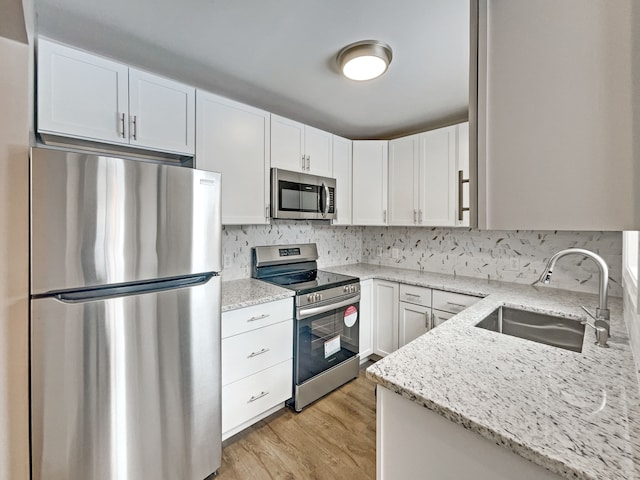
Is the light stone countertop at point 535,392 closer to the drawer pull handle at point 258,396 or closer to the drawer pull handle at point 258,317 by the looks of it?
the drawer pull handle at point 258,317

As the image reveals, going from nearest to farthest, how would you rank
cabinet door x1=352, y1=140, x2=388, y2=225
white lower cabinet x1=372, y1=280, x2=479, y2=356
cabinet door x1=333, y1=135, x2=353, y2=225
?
white lower cabinet x1=372, y1=280, x2=479, y2=356, cabinet door x1=333, y1=135, x2=353, y2=225, cabinet door x1=352, y1=140, x2=388, y2=225

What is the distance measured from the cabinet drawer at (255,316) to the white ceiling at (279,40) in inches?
61.8

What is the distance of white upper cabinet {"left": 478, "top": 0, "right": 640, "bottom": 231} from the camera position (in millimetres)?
396

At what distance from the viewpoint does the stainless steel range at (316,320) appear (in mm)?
2143

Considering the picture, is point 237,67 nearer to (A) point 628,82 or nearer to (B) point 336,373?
(A) point 628,82

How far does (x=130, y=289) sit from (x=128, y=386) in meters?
0.42

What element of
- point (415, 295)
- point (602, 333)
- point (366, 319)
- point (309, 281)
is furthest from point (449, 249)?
point (602, 333)

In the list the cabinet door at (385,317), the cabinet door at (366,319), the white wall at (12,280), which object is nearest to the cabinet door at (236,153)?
the white wall at (12,280)

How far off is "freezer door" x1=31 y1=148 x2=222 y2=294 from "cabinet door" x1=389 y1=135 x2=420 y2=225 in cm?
202

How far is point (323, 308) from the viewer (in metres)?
2.28

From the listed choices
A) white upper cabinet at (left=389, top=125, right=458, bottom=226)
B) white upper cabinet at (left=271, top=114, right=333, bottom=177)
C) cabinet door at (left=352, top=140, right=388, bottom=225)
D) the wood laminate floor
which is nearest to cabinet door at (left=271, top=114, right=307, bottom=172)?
white upper cabinet at (left=271, top=114, right=333, bottom=177)

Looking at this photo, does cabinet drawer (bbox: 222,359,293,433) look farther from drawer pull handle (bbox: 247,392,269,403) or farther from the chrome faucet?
the chrome faucet

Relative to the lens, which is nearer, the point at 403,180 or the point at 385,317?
the point at 385,317

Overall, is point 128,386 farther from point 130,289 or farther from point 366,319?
point 366,319
